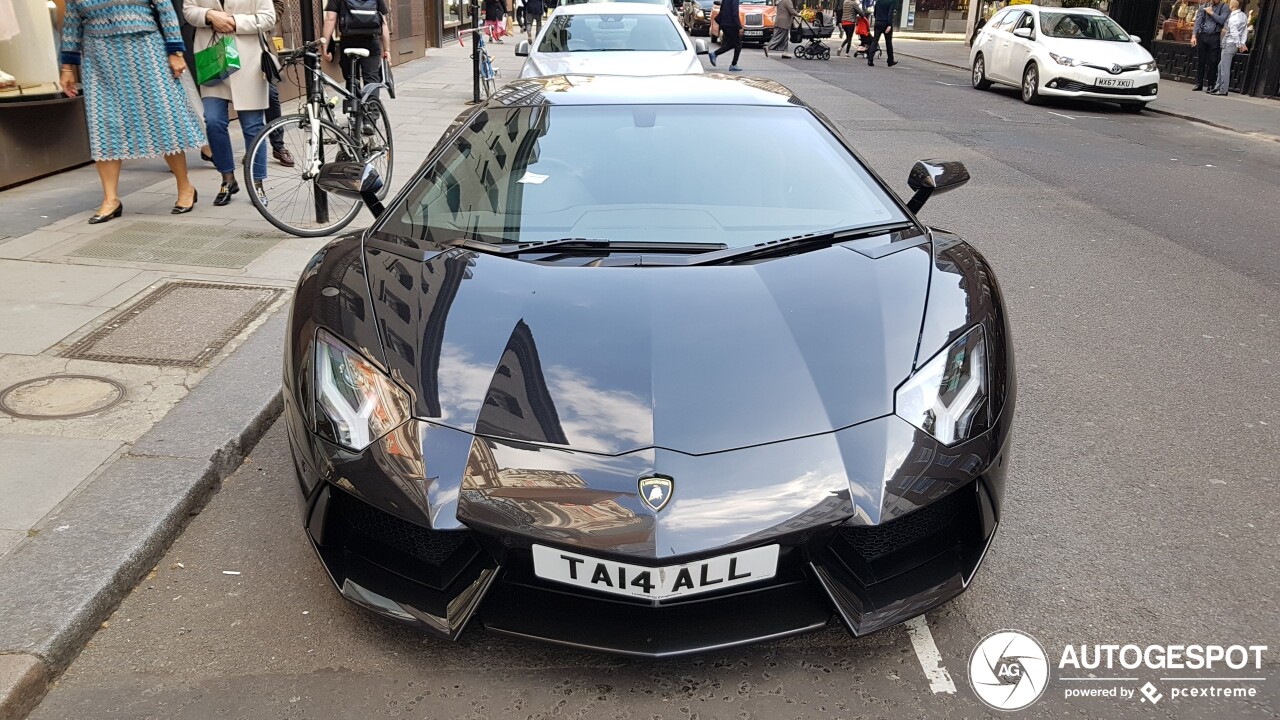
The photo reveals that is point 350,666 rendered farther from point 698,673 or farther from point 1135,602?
point 1135,602

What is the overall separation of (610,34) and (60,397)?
8.02 meters

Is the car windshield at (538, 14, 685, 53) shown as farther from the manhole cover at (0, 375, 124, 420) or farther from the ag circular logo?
the ag circular logo

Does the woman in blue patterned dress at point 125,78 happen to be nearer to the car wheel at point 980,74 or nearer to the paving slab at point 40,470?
the paving slab at point 40,470

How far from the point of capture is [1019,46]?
17.8 meters

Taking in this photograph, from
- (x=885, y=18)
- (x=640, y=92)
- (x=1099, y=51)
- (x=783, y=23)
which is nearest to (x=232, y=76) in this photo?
(x=640, y=92)

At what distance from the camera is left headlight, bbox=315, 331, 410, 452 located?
2473mm

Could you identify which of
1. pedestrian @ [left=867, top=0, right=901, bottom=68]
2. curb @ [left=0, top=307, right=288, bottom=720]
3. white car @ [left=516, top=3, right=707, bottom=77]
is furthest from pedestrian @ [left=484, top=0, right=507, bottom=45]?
curb @ [left=0, top=307, right=288, bottom=720]

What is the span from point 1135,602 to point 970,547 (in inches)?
28.2

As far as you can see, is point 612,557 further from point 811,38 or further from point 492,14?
point 811,38

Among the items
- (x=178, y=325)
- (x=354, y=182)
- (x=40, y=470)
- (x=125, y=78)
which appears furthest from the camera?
(x=125, y=78)

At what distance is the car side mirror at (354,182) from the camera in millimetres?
3732

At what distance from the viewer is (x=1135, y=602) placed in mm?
2885

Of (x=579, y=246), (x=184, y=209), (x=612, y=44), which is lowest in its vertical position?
(x=184, y=209)

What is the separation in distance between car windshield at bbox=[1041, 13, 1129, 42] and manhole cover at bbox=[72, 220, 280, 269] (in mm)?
15014
